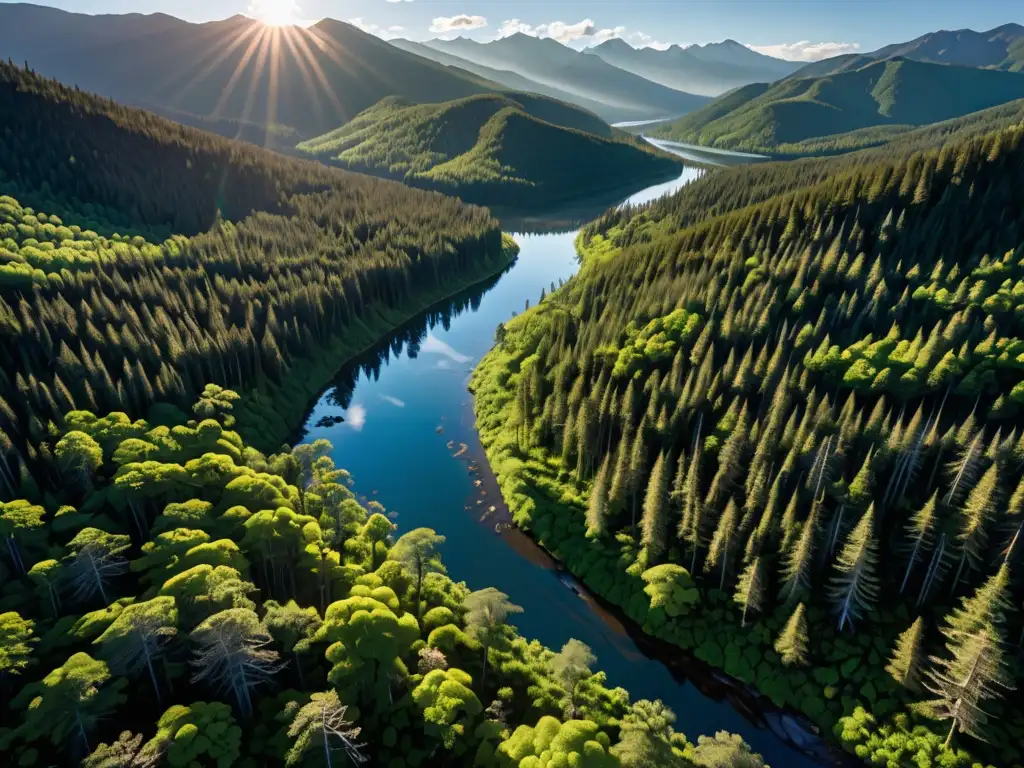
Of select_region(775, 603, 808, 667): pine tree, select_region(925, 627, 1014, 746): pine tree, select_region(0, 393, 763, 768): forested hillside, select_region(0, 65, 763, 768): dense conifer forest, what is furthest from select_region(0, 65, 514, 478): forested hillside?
select_region(925, 627, 1014, 746): pine tree

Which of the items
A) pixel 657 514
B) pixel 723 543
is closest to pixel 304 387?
pixel 657 514

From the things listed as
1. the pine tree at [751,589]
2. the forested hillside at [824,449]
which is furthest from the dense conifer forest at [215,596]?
the forested hillside at [824,449]

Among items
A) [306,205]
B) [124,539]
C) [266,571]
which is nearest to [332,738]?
[266,571]

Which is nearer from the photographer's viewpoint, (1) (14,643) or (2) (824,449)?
(1) (14,643)

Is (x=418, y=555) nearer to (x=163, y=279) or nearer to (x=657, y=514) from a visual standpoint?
(x=657, y=514)

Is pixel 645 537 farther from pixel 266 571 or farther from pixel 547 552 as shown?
pixel 266 571

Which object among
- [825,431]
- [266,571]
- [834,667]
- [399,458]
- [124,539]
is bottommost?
[399,458]

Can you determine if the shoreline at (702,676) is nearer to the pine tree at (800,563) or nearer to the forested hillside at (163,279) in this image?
the pine tree at (800,563)
